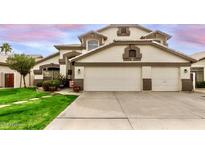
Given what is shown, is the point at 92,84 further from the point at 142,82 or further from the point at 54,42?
the point at 54,42

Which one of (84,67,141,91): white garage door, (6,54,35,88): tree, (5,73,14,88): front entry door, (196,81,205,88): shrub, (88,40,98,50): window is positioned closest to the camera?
(84,67,141,91): white garage door

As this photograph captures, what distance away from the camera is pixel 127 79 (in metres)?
17.7

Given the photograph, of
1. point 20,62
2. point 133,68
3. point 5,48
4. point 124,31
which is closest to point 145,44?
point 133,68

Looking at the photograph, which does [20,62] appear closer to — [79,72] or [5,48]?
[79,72]

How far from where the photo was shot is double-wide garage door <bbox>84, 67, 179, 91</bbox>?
57.9 feet

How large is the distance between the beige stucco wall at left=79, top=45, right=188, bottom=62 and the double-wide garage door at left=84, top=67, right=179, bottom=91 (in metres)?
0.78

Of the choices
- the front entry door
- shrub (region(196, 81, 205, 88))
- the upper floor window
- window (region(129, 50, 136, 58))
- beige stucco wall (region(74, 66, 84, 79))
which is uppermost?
the upper floor window

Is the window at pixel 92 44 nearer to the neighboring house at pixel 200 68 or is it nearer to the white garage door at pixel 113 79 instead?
the white garage door at pixel 113 79

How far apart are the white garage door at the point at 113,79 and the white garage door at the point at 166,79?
1.46 m

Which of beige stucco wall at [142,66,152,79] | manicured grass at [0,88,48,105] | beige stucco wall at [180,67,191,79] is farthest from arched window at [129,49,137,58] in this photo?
manicured grass at [0,88,48,105]

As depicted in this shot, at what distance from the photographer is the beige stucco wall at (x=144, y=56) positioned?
58.3 ft

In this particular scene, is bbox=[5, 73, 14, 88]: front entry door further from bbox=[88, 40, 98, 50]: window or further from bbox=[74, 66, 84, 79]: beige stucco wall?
bbox=[74, 66, 84, 79]: beige stucco wall
